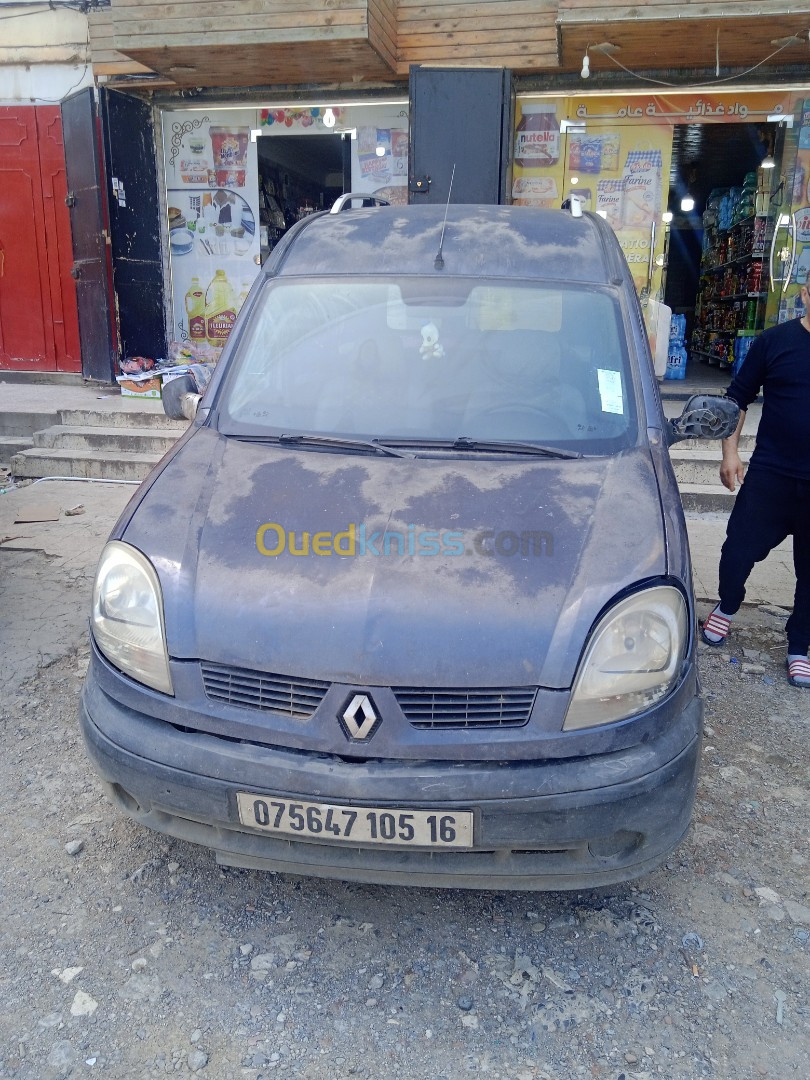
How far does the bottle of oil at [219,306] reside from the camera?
10.1 meters

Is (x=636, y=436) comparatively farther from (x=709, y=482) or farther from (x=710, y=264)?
(x=710, y=264)

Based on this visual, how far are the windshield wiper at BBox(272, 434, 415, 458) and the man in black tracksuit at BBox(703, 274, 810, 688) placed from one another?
206 centimetres

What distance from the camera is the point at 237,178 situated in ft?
32.4

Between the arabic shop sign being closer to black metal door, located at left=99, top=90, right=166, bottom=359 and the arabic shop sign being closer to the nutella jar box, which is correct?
the nutella jar box

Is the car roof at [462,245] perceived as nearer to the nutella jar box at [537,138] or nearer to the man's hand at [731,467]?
the man's hand at [731,467]

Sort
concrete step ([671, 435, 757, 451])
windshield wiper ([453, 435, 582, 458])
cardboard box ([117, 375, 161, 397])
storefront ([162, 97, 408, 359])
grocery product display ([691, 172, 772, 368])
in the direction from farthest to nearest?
grocery product display ([691, 172, 772, 368]), storefront ([162, 97, 408, 359]), cardboard box ([117, 375, 161, 397]), concrete step ([671, 435, 757, 451]), windshield wiper ([453, 435, 582, 458])

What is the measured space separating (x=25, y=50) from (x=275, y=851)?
10.7 metres

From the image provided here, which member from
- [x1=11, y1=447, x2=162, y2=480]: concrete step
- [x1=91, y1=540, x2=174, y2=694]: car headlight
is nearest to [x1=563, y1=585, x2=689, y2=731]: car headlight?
[x1=91, y1=540, x2=174, y2=694]: car headlight

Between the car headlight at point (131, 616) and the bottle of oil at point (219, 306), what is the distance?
811 cm

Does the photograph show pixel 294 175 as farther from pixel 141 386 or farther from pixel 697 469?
pixel 697 469

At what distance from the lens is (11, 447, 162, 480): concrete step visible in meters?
7.57

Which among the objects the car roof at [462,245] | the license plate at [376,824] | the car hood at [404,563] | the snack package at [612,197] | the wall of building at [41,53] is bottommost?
the license plate at [376,824]

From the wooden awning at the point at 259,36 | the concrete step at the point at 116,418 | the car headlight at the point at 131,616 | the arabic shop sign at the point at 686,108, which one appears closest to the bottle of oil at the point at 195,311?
the concrete step at the point at 116,418

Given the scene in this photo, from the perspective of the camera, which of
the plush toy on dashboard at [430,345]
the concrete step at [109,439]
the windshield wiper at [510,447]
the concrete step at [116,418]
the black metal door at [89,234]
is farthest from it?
the black metal door at [89,234]
